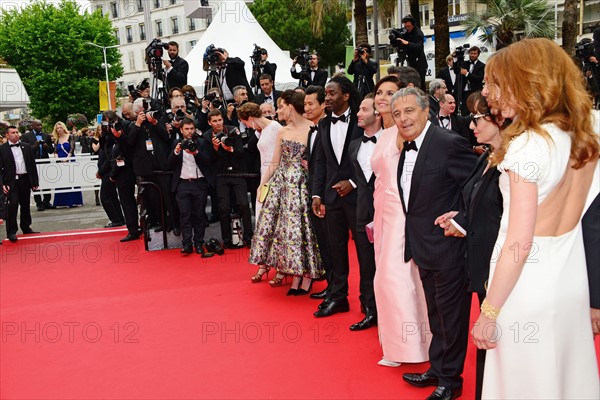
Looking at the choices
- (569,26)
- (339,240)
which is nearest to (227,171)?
(339,240)

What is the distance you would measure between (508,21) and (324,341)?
62.8 ft

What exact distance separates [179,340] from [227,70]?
5237 mm

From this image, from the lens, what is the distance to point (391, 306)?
3764 millimetres

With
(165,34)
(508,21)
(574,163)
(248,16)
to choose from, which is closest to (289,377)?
(574,163)

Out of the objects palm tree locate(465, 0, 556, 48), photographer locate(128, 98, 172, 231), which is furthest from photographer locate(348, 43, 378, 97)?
palm tree locate(465, 0, 556, 48)

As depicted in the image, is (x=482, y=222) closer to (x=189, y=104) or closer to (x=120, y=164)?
(x=189, y=104)

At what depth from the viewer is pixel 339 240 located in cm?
485

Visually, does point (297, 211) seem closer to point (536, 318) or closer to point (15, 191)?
point (536, 318)

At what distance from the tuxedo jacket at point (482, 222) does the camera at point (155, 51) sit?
6395 millimetres

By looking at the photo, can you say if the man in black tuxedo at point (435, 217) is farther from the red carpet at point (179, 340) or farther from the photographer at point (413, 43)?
the photographer at point (413, 43)

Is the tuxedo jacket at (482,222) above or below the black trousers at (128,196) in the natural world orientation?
above

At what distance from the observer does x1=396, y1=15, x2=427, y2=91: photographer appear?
29.5 feet

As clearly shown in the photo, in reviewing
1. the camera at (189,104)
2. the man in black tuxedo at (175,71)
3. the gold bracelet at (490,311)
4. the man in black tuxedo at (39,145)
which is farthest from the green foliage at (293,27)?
the gold bracelet at (490,311)

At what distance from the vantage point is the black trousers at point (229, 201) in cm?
722
